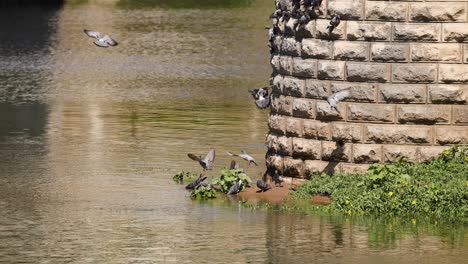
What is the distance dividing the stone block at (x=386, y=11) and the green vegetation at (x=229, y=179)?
2.39 metres

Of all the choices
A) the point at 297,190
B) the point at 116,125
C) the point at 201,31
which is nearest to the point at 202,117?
the point at 116,125

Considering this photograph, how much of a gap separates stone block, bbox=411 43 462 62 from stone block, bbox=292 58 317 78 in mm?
1178

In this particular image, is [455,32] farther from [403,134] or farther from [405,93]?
[403,134]

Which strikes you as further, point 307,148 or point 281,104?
point 281,104

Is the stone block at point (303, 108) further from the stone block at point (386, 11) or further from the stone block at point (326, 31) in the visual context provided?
the stone block at point (386, 11)

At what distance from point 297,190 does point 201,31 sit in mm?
27310

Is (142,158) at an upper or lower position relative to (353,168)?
lower

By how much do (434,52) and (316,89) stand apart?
1.43m

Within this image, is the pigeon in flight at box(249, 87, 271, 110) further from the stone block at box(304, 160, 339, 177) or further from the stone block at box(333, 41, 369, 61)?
the stone block at box(333, 41, 369, 61)

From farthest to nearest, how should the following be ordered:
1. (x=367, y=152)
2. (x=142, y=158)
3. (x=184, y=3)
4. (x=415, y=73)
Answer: (x=184, y=3)
(x=142, y=158)
(x=367, y=152)
(x=415, y=73)

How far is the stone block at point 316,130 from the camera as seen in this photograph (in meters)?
18.7

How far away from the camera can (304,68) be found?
61.6 ft

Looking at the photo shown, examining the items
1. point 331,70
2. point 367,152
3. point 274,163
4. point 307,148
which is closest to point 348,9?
point 331,70

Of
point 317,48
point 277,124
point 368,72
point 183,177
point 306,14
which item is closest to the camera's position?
point 368,72
